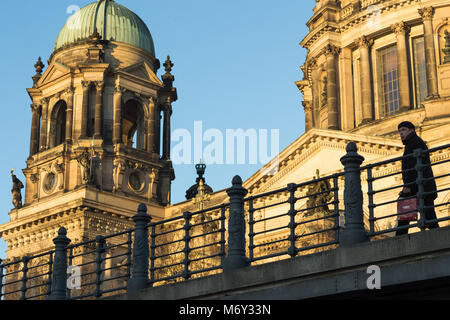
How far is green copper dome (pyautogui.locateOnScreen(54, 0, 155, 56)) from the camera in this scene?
53.8m

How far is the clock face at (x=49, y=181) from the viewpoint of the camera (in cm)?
5169

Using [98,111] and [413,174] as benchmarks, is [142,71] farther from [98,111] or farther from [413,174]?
[413,174]

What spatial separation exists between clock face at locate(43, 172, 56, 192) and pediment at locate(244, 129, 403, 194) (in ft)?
45.3

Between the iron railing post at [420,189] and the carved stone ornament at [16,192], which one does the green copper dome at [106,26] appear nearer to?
the carved stone ornament at [16,192]

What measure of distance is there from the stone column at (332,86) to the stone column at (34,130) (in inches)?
667

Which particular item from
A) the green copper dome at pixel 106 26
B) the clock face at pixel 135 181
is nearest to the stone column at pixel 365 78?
the green copper dome at pixel 106 26

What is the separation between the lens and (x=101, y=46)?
2058 inches

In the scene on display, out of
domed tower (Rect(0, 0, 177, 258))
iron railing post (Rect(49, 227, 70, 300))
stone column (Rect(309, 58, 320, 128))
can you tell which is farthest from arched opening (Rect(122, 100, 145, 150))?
iron railing post (Rect(49, 227, 70, 300))

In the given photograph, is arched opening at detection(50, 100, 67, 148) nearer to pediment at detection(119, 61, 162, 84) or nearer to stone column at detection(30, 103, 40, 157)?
stone column at detection(30, 103, 40, 157)

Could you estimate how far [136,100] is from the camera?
53.8 meters
